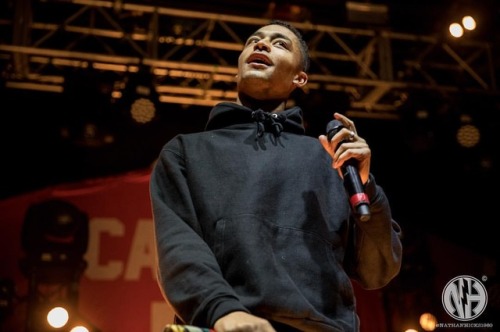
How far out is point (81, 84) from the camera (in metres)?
5.49

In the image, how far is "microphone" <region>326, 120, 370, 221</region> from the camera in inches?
61.6

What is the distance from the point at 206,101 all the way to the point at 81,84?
107 cm

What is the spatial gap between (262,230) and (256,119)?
0.39 meters

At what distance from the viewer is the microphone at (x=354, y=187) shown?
1563mm

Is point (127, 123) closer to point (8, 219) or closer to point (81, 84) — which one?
point (81, 84)

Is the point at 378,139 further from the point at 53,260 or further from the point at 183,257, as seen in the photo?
the point at 183,257

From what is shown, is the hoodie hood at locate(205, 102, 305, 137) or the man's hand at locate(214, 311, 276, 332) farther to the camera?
the hoodie hood at locate(205, 102, 305, 137)

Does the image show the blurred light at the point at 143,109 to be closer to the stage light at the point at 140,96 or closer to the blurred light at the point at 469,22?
the stage light at the point at 140,96

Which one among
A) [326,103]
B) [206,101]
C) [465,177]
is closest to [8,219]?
[206,101]

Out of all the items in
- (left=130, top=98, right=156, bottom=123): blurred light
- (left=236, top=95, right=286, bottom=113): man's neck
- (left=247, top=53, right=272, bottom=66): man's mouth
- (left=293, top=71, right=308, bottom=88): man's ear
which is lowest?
(left=236, top=95, right=286, bottom=113): man's neck

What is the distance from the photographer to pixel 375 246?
175cm

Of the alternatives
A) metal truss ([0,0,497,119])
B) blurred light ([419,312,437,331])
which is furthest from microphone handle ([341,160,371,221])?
blurred light ([419,312,437,331])

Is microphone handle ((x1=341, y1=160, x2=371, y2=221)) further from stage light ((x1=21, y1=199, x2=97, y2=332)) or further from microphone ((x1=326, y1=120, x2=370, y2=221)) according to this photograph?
stage light ((x1=21, y1=199, x2=97, y2=332))

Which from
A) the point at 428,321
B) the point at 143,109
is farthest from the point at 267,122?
the point at 428,321
